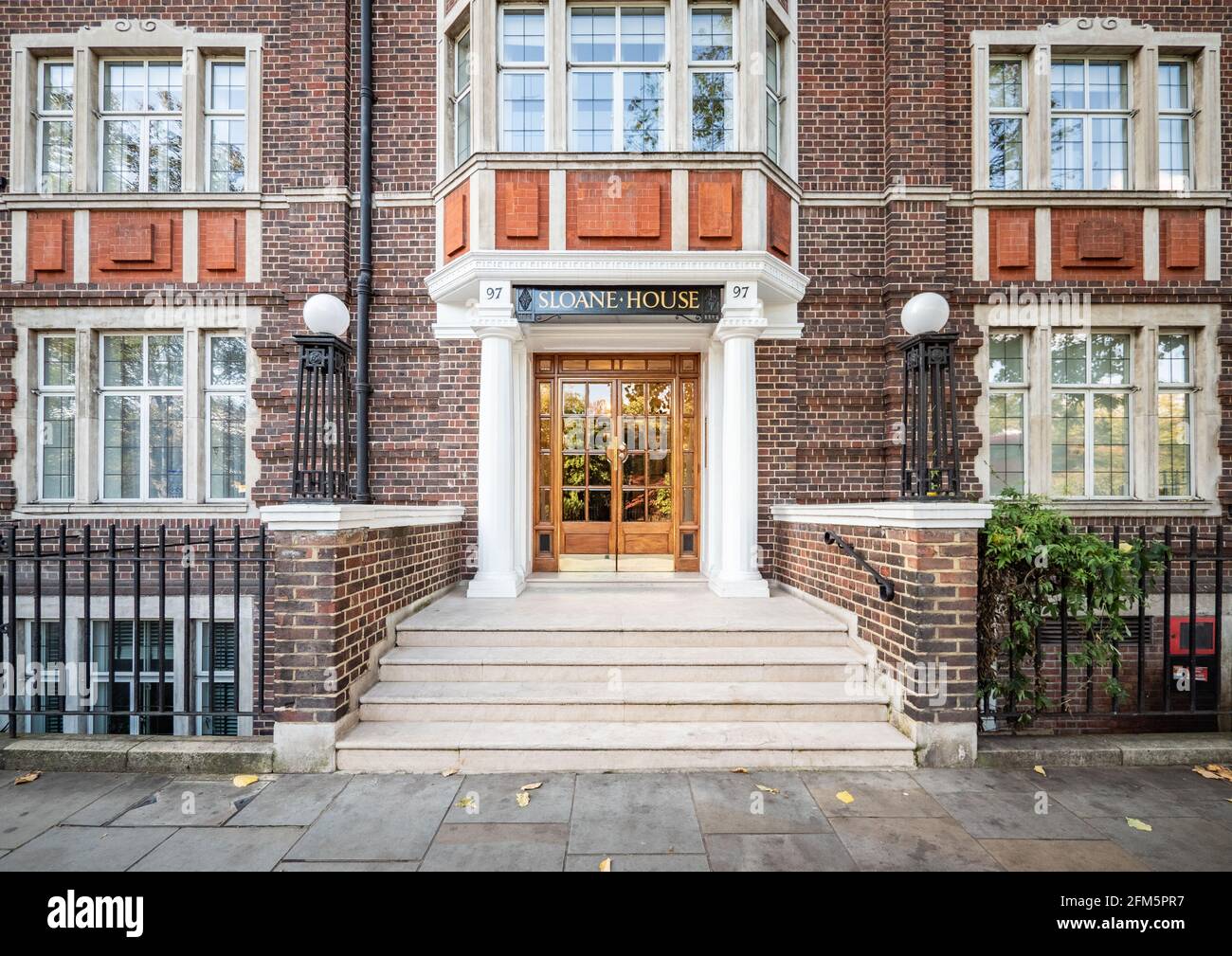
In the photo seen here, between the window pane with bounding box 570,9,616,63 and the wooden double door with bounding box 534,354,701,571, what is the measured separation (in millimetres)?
3256

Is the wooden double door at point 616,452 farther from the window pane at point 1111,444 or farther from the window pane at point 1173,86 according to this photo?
the window pane at point 1173,86

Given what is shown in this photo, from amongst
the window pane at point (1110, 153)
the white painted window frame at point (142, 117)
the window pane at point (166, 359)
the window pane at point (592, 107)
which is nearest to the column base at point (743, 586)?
the window pane at point (592, 107)

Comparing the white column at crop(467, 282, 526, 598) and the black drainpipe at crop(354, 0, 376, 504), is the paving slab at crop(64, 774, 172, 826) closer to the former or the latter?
the white column at crop(467, 282, 526, 598)

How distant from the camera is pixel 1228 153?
708 cm

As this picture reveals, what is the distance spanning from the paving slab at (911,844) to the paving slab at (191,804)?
10.5 ft

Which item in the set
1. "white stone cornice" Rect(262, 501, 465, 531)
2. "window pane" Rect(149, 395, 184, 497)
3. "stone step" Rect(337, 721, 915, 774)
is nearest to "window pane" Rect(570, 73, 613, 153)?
"white stone cornice" Rect(262, 501, 465, 531)

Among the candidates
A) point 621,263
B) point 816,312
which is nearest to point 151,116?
point 621,263

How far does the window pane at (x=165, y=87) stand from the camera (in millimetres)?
7203

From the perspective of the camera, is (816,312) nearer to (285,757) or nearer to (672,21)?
(672,21)

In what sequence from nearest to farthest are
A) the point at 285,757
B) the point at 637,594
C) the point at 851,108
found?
1. the point at 285,757
2. the point at 637,594
3. the point at 851,108

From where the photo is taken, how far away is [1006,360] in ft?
23.5

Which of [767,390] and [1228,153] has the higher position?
[1228,153]

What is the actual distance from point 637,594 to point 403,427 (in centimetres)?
346

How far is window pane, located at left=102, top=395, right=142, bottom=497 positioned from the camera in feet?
23.4
